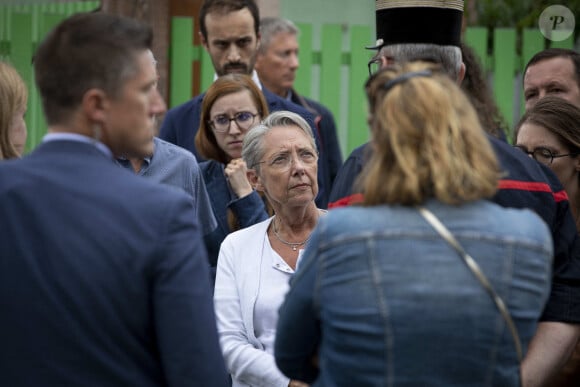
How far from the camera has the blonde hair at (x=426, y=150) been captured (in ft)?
8.36

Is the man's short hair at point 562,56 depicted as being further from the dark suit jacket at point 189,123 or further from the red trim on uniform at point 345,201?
the red trim on uniform at point 345,201

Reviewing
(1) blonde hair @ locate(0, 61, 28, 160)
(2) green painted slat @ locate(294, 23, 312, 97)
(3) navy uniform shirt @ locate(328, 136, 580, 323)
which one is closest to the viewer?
(3) navy uniform shirt @ locate(328, 136, 580, 323)

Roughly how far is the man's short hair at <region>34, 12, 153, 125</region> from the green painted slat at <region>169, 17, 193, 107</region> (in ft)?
22.5

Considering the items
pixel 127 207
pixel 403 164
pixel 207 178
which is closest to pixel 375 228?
pixel 403 164

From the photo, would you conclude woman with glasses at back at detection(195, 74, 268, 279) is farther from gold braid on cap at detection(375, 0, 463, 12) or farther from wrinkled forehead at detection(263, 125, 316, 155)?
gold braid on cap at detection(375, 0, 463, 12)

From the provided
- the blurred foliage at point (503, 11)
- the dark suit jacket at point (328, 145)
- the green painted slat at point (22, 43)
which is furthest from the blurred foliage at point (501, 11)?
the dark suit jacket at point (328, 145)

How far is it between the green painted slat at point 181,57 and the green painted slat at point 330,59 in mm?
1183

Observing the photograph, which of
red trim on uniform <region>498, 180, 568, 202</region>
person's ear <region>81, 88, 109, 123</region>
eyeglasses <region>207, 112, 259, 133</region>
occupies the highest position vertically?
person's ear <region>81, 88, 109, 123</region>

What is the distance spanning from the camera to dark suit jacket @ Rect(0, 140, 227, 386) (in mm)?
2623

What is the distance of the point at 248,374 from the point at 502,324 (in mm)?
1787

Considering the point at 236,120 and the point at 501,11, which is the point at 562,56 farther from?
the point at 501,11

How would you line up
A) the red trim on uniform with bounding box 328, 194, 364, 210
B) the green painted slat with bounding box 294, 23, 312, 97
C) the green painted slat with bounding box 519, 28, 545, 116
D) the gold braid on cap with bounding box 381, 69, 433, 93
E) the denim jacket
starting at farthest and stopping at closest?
the green painted slat with bounding box 519, 28, 545, 116
the green painted slat with bounding box 294, 23, 312, 97
the red trim on uniform with bounding box 328, 194, 364, 210
the gold braid on cap with bounding box 381, 69, 433, 93
the denim jacket

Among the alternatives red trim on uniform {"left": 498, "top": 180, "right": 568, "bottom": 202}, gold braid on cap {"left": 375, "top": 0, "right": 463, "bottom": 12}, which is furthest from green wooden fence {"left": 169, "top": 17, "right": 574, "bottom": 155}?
red trim on uniform {"left": 498, "top": 180, "right": 568, "bottom": 202}

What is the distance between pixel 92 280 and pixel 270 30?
541 centimetres
